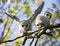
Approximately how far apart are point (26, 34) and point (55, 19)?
13.2 feet

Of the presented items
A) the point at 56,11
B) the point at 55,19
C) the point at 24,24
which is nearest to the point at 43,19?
the point at 24,24

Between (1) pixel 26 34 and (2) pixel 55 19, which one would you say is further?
(2) pixel 55 19

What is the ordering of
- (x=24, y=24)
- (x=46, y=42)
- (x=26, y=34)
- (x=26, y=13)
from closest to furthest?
(x=26, y=34) < (x=24, y=24) < (x=26, y=13) < (x=46, y=42)

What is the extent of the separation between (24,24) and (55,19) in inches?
140

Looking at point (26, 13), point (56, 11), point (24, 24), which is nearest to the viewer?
point (24, 24)

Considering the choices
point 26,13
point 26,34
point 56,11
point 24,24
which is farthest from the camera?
point 26,13

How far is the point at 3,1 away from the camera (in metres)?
7.71

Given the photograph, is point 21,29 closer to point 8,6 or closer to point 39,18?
point 39,18

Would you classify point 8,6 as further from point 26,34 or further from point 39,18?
point 26,34

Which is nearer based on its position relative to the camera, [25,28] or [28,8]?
[25,28]

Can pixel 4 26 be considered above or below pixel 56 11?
below

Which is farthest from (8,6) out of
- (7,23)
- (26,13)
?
(26,13)

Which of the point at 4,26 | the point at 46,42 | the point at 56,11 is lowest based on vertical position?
the point at 46,42

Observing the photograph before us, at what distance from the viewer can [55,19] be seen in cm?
852
